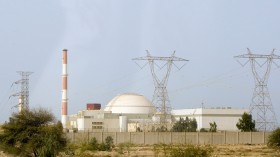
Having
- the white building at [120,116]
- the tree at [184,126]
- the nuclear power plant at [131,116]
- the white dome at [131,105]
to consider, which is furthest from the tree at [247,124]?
the white dome at [131,105]

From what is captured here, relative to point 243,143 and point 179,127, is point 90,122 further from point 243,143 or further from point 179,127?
point 243,143

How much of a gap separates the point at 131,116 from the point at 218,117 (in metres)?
18.1

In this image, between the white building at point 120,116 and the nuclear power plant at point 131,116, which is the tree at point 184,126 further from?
the white building at point 120,116

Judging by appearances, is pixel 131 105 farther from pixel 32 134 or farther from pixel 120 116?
pixel 32 134

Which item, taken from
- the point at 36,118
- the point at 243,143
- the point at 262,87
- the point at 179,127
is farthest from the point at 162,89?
the point at 36,118

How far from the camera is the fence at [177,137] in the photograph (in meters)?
61.5

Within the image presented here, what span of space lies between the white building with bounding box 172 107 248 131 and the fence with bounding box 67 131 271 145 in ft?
133

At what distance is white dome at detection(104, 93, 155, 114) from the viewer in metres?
113

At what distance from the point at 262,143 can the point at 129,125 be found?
40498mm

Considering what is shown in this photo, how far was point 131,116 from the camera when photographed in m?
108

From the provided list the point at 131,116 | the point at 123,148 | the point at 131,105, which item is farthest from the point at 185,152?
the point at 131,105

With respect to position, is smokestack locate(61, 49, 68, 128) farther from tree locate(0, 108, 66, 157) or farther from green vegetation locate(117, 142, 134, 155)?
tree locate(0, 108, 66, 157)

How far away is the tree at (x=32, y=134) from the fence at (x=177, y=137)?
29.1m

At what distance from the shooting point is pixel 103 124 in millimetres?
100625
